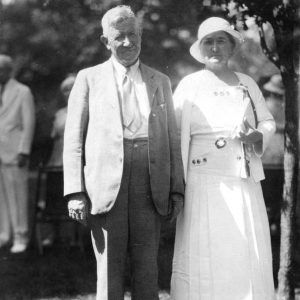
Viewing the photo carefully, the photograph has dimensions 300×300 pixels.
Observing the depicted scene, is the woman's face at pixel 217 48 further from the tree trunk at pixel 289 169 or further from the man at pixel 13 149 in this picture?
the man at pixel 13 149

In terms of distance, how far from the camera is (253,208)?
123 inches

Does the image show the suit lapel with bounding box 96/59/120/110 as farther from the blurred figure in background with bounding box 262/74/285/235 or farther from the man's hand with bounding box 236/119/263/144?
the blurred figure in background with bounding box 262/74/285/235

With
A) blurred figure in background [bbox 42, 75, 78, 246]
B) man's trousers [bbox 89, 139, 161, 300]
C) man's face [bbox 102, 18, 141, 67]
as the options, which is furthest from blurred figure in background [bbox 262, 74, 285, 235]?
man's trousers [bbox 89, 139, 161, 300]

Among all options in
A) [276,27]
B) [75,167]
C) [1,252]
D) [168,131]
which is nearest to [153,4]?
[276,27]

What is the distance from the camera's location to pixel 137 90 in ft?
9.52

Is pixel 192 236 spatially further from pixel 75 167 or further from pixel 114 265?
pixel 75 167

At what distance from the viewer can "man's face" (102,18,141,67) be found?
281cm

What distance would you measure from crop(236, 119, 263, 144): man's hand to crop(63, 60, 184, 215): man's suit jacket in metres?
0.43

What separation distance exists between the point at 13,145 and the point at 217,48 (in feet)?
7.33

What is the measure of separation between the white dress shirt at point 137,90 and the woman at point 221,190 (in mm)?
390

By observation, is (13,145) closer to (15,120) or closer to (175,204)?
(15,120)

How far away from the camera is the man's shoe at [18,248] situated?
183 inches

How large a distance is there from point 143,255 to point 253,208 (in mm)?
804

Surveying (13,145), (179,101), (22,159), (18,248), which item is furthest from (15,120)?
(179,101)
